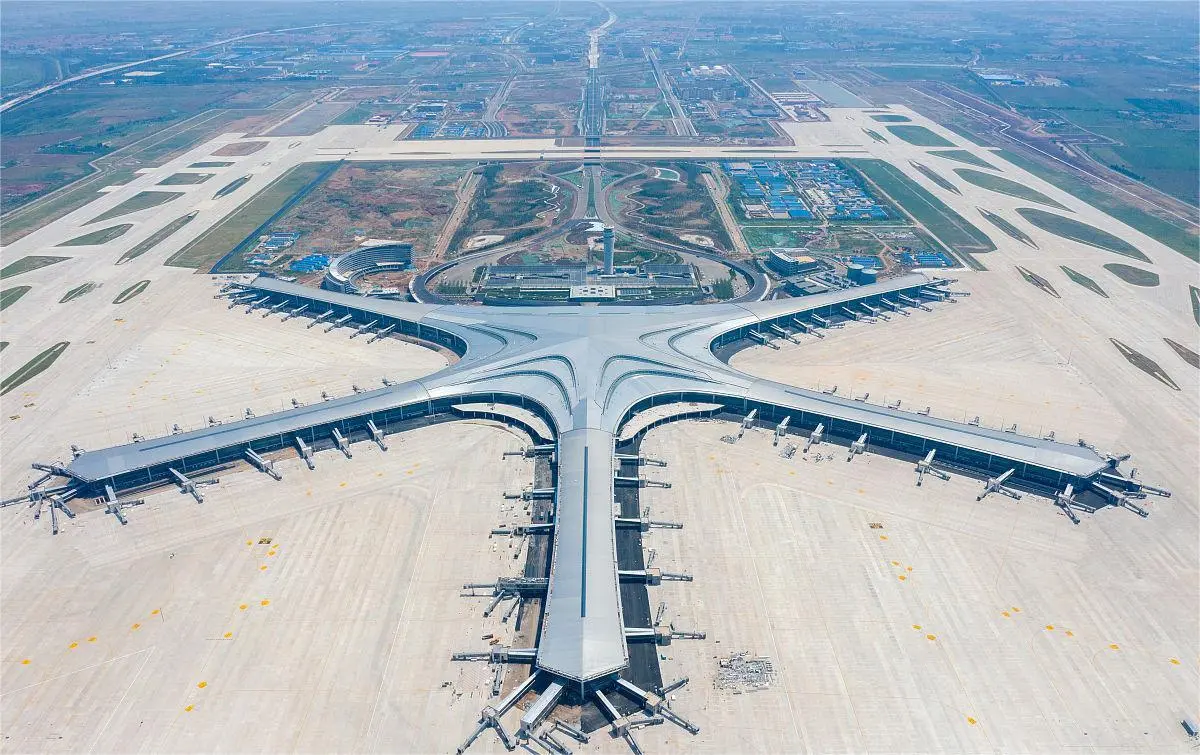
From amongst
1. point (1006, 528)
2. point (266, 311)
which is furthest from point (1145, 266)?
point (266, 311)

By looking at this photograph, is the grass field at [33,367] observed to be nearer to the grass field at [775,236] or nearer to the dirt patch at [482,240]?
the dirt patch at [482,240]

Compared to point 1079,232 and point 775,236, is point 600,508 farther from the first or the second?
point 1079,232

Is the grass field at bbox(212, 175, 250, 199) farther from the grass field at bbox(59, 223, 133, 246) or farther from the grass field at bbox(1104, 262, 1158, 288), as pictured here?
the grass field at bbox(1104, 262, 1158, 288)

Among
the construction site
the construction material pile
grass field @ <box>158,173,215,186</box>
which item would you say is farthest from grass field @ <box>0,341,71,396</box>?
the construction material pile

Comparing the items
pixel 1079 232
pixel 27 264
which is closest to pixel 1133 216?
pixel 1079 232

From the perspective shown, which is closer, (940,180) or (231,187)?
(231,187)

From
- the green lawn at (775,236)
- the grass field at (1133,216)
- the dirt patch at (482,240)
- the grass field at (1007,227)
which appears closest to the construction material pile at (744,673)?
the green lawn at (775,236)
